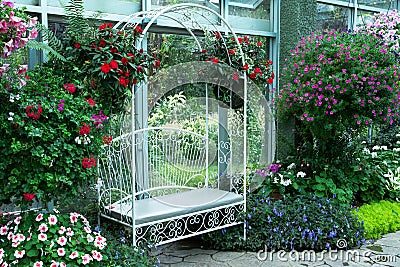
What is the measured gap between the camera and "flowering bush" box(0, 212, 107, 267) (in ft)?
8.60

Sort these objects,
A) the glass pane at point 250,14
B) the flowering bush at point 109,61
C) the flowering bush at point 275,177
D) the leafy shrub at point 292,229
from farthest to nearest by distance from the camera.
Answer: the glass pane at point 250,14
the flowering bush at point 275,177
the leafy shrub at point 292,229
the flowering bush at point 109,61

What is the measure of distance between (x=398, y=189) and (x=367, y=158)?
20.8 inches

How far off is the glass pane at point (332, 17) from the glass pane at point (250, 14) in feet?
2.90

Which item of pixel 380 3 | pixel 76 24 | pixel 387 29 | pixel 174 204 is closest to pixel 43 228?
pixel 174 204

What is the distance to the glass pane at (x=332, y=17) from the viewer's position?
5.77 metres

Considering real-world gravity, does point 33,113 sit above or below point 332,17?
below

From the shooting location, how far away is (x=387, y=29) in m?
5.49

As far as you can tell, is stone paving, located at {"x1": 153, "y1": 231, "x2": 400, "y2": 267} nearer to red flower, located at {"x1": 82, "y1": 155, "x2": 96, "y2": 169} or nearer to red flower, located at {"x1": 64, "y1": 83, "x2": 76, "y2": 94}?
red flower, located at {"x1": 82, "y1": 155, "x2": 96, "y2": 169}

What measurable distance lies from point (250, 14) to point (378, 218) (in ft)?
8.33

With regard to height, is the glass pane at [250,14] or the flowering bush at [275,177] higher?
the glass pane at [250,14]

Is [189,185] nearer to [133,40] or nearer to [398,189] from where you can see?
[133,40]

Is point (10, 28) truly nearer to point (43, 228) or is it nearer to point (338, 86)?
point (43, 228)

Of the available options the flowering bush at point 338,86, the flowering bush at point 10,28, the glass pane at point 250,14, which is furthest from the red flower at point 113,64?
the glass pane at point 250,14

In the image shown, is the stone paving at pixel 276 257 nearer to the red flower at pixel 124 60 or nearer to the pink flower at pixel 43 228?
the pink flower at pixel 43 228
